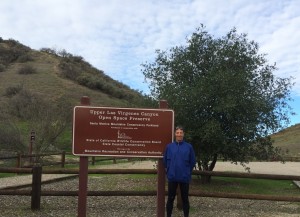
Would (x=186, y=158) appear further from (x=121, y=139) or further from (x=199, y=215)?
(x=199, y=215)

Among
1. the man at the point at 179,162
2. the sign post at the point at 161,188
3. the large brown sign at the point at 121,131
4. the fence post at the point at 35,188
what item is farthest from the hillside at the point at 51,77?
the man at the point at 179,162

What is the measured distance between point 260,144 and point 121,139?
29.9 feet

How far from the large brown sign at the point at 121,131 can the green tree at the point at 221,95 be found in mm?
5905

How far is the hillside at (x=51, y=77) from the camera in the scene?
53.3m

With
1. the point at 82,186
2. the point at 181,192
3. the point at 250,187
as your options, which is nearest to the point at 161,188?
the point at 181,192

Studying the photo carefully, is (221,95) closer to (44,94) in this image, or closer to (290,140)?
(44,94)

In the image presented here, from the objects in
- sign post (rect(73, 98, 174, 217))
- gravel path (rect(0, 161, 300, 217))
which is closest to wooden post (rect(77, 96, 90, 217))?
sign post (rect(73, 98, 174, 217))

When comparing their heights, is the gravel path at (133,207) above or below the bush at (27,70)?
below

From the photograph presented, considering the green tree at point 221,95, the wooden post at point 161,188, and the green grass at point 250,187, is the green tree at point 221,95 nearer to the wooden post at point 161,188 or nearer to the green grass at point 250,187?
the green grass at point 250,187

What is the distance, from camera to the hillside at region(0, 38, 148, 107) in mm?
53256

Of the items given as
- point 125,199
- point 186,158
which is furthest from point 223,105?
point 186,158

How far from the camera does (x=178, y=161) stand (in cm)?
834

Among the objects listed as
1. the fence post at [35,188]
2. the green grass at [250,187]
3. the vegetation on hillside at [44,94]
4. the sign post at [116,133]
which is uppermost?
the vegetation on hillside at [44,94]

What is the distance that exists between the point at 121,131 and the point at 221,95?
6954 millimetres
